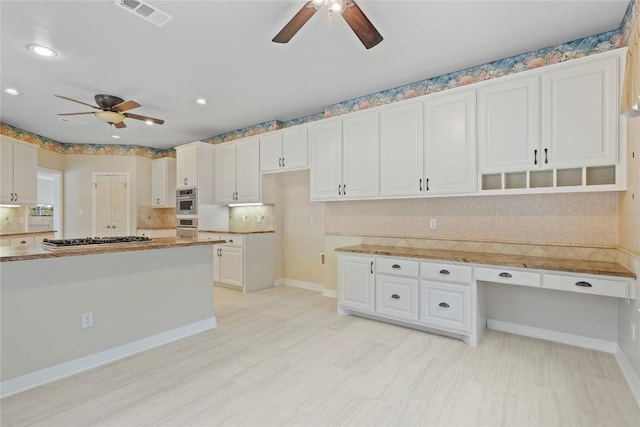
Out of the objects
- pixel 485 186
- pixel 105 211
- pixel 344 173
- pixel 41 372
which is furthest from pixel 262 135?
pixel 105 211

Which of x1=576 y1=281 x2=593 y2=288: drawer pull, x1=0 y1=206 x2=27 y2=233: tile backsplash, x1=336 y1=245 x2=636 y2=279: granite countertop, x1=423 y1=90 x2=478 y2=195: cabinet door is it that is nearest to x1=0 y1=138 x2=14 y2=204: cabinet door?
x1=0 y1=206 x2=27 y2=233: tile backsplash

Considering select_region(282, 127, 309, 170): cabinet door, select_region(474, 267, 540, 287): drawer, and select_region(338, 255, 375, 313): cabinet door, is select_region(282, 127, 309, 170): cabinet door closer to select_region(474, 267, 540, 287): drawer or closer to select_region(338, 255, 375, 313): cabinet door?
select_region(338, 255, 375, 313): cabinet door

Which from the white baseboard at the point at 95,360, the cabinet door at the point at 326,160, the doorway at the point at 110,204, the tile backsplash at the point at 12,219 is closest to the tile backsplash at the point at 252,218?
the cabinet door at the point at 326,160

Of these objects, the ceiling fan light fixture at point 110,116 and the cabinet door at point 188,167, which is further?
Result: the cabinet door at point 188,167

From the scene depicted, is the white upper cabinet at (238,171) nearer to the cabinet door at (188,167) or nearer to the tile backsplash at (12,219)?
the cabinet door at (188,167)

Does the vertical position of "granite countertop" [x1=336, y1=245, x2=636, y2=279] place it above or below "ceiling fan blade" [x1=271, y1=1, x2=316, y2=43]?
below

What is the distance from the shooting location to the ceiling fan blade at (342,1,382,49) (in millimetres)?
1955

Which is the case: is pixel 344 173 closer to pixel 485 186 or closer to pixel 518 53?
pixel 485 186

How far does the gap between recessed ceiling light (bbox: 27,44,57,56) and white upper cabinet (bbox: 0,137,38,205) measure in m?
2.64

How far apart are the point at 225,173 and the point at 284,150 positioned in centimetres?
144

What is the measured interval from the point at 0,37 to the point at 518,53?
4.78 m

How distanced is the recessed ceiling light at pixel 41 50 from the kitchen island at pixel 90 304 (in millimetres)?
1829

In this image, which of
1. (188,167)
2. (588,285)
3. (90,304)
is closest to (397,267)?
(588,285)

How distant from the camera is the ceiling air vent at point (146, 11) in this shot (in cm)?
228
